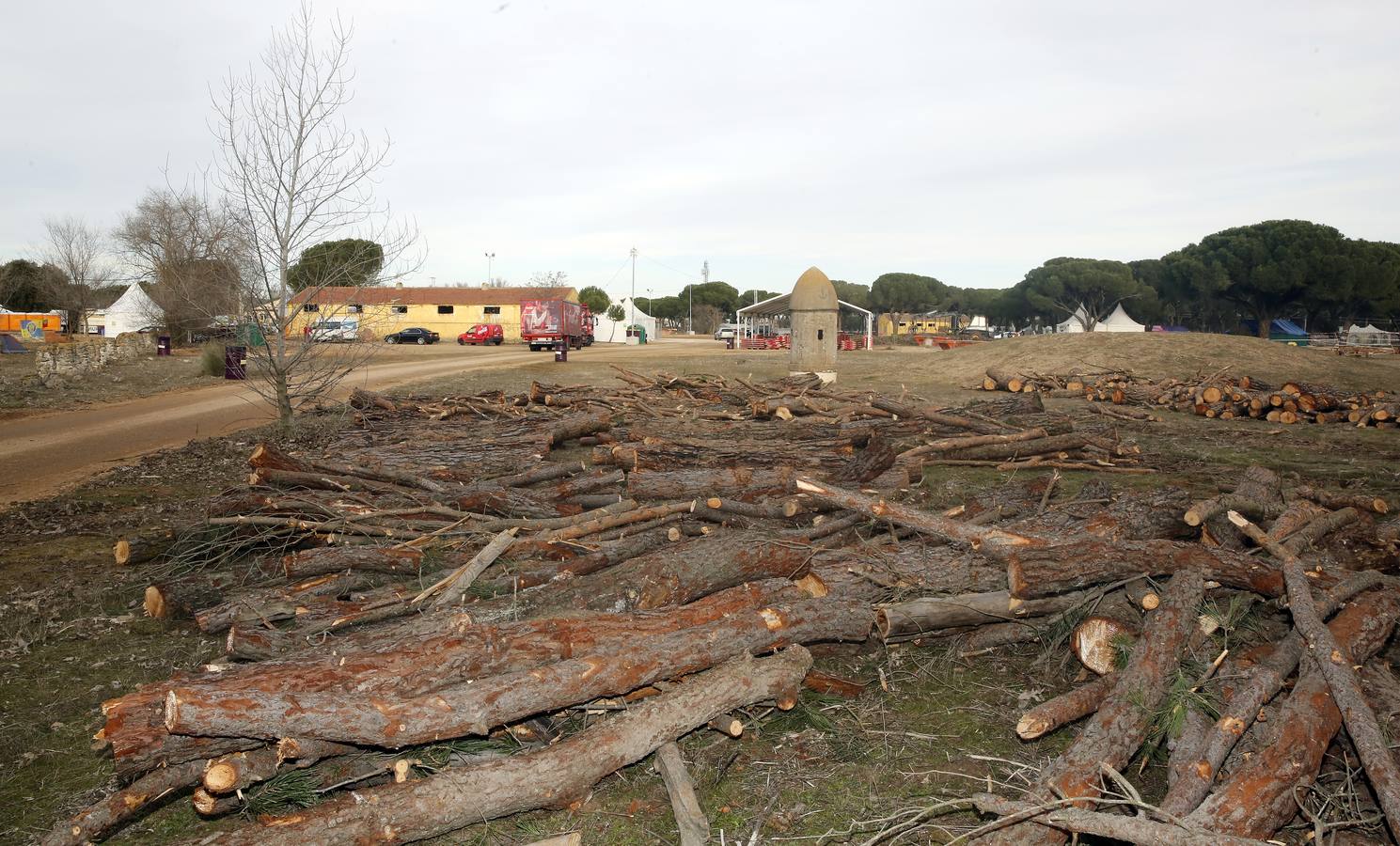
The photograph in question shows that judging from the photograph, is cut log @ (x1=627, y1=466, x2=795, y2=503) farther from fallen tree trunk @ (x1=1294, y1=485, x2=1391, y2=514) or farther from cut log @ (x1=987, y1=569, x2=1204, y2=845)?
fallen tree trunk @ (x1=1294, y1=485, x2=1391, y2=514)

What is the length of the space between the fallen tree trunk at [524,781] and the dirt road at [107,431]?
828 centimetres

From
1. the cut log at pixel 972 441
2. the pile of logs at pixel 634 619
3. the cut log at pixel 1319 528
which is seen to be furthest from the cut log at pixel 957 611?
the cut log at pixel 972 441

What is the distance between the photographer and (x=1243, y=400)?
15.5 m

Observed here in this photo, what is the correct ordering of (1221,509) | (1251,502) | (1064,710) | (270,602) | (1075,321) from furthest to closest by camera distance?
(1075,321), (1251,502), (1221,509), (270,602), (1064,710)

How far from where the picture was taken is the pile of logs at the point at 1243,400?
1452cm

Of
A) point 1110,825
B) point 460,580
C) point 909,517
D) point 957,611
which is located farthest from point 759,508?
point 1110,825

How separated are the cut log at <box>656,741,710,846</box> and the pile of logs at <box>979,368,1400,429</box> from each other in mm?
11437

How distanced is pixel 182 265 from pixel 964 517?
1502 inches

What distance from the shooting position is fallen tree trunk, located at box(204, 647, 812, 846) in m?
3.05

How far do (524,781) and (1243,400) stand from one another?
53.9 ft

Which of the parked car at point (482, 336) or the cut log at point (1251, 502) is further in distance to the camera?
the parked car at point (482, 336)

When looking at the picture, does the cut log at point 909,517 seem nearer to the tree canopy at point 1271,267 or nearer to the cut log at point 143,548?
the cut log at point 143,548

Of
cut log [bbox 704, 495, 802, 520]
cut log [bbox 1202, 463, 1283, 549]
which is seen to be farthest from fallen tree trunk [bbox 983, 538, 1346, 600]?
cut log [bbox 704, 495, 802, 520]

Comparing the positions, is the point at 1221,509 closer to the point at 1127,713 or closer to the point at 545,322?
the point at 1127,713
